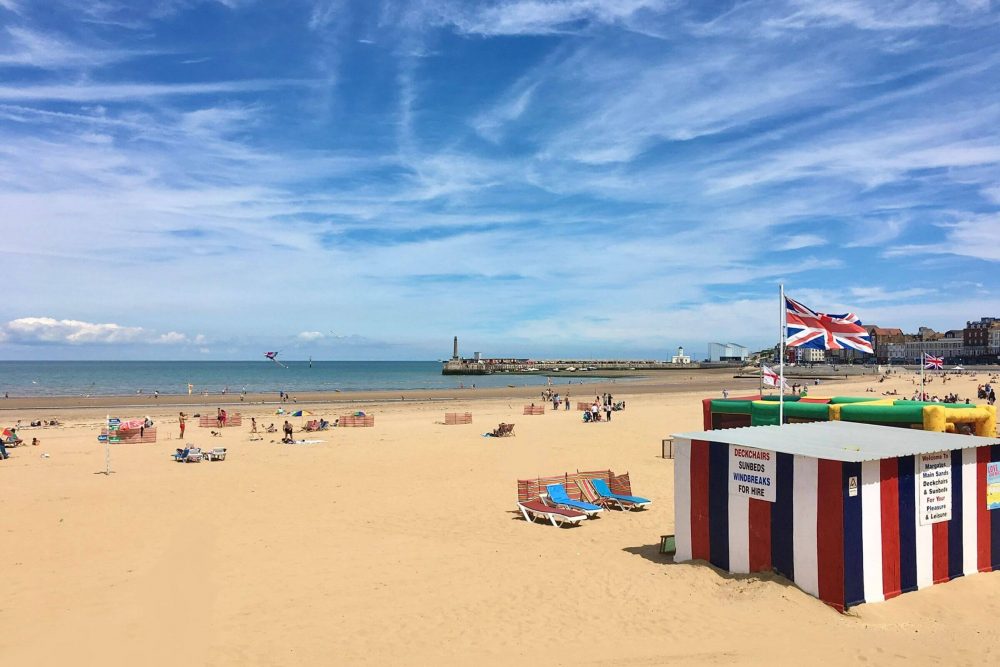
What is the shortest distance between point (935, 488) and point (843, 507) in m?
1.97

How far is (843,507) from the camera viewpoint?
793cm

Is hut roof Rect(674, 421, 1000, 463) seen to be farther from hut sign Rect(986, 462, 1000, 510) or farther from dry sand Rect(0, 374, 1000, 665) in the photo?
dry sand Rect(0, 374, 1000, 665)

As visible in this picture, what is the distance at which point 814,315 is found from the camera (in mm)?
13133

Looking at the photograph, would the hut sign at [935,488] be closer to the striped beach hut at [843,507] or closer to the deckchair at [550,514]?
the striped beach hut at [843,507]

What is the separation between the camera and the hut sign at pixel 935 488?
8.76m

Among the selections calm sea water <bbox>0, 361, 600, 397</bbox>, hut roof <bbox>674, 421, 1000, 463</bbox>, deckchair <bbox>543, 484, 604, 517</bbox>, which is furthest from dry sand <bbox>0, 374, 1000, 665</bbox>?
calm sea water <bbox>0, 361, 600, 397</bbox>

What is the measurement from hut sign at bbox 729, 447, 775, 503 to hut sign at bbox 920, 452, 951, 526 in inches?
78.5

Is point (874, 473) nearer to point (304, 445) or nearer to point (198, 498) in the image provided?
point (198, 498)

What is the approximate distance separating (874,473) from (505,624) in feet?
16.1

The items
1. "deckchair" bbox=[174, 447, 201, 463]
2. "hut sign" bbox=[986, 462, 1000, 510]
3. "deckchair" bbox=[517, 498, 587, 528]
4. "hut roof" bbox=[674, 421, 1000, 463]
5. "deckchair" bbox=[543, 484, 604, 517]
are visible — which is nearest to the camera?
"hut roof" bbox=[674, 421, 1000, 463]

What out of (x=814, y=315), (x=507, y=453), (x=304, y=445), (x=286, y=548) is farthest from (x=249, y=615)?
(x=304, y=445)

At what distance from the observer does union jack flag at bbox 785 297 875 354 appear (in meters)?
12.9

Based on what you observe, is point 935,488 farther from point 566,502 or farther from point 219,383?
point 219,383

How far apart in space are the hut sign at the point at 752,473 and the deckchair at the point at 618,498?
16.0ft
